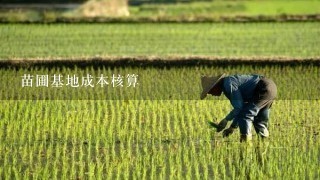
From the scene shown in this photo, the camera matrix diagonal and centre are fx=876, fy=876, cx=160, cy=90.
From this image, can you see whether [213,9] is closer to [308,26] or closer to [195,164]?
[308,26]

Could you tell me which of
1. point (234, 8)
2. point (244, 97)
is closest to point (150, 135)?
point (244, 97)

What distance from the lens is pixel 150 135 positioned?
8438mm

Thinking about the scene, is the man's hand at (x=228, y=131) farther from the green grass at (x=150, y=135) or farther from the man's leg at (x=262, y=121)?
the man's leg at (x=262, y=121)

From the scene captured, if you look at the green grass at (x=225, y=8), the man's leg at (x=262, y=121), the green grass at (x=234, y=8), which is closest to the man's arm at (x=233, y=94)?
the man's leg at (x=262, y=121)

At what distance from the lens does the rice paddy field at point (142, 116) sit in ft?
23.5

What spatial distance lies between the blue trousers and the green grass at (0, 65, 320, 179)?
0.16 metres

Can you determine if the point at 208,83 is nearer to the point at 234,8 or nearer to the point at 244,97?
the point at 244,97

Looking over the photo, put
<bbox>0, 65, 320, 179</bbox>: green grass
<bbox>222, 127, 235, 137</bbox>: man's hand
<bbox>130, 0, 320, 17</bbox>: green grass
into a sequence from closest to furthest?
1. <bbox>0, 65, 320, 179</bbox>: green grass
2. <bbox>222, 127, 235, 137</bbox>: man's hand
3. <bbox>130, 0, 320, 17</bbox>: green grass

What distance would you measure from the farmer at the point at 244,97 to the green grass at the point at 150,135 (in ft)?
0.57

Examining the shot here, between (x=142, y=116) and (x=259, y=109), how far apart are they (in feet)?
6.30

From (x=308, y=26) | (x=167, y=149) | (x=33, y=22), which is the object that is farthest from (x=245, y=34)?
(x=167, y=149)

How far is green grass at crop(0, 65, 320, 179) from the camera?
7062 millimetres

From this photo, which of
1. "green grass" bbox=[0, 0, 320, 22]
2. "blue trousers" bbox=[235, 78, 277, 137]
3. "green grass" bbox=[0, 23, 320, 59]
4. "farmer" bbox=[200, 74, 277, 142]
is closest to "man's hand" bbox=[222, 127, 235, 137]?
"farmer" bbox=[200, 74, 277, 142]

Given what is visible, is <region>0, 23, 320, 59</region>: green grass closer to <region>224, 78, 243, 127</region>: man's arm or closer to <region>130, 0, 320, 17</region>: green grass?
<region>130, 0, 320, 17</region>: green grass
